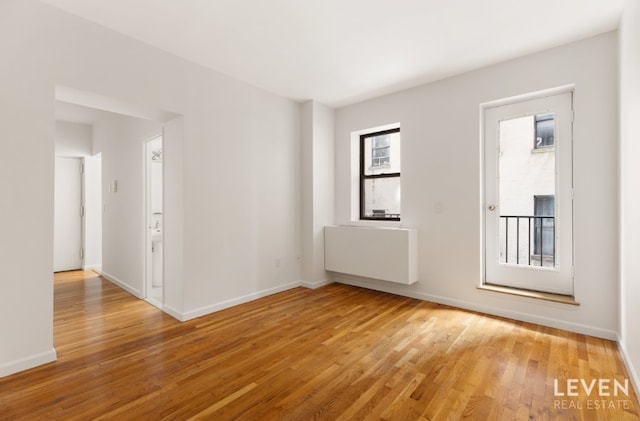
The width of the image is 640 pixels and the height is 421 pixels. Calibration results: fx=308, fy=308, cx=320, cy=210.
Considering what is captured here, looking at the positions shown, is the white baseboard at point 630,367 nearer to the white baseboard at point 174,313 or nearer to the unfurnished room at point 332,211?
the unfurnished room at point 332,211

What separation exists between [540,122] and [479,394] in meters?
2.70

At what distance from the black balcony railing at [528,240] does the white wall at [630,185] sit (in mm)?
650

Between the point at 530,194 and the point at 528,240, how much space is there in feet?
1.60

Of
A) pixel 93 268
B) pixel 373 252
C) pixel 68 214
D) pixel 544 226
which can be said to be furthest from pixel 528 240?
pixel 68 214

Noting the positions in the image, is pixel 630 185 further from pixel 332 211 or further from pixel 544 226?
pixel 332 211

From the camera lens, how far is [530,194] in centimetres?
321

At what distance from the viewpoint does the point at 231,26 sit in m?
2.62

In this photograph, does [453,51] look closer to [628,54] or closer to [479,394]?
[628,54]

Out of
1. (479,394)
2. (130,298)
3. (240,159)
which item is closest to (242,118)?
(240,159)

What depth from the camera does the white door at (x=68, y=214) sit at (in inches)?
223

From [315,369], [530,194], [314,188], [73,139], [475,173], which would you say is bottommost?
[315,369]

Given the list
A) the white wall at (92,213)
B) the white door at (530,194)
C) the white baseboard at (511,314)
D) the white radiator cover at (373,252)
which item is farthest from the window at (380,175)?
the white wall at (92,213)

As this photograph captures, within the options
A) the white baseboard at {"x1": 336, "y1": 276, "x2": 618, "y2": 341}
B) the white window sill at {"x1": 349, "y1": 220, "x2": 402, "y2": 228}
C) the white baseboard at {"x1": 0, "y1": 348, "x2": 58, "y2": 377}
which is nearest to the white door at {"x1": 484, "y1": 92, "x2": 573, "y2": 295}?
the white baseboard at {"x1": 336, "y1": 276, "x2": 618, "y2": 341}

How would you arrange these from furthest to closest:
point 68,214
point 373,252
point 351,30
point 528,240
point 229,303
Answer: point 68,214, point 373,252, point 229,303, point 528,240, point 351,30
